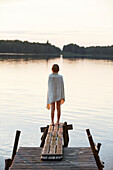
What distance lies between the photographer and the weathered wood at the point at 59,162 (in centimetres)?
810

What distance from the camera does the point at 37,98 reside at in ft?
89.9

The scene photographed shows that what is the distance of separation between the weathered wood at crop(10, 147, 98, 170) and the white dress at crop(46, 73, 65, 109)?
7.36ft

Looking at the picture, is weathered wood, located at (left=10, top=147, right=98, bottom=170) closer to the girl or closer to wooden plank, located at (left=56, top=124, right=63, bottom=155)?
wooden plank, located at (left=56, top=124, right=63, bottom=155)

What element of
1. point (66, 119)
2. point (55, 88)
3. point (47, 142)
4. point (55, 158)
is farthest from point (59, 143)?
point (66, 119)

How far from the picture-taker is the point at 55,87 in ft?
36.9

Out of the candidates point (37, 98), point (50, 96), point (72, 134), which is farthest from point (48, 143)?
point (37, 98)

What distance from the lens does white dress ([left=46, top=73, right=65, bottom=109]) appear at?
11.1 meters

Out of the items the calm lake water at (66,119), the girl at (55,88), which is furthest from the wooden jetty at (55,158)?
the calm lake water at (66,119)

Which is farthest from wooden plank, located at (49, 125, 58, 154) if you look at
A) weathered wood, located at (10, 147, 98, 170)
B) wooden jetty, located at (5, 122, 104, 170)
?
weathered wood, located at (10, 147, 98, 170)

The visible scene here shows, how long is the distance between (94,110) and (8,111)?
235 inches

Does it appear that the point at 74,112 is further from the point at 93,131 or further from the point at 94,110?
the point at 93,131

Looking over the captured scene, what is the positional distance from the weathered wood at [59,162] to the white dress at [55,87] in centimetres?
224

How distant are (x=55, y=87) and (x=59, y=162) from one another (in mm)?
3432

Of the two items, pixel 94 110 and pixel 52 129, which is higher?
pixel 52 129
